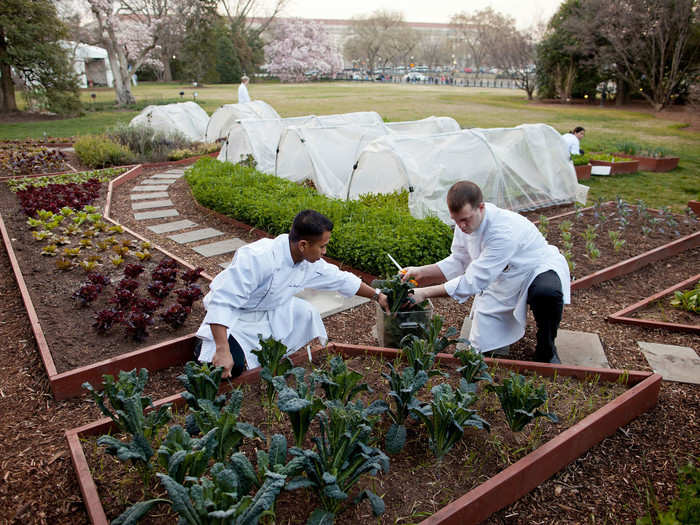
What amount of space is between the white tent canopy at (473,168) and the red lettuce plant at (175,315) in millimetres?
3909

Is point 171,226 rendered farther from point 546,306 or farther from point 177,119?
point 177,119

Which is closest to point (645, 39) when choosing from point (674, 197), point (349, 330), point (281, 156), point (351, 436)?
point (674, 197)

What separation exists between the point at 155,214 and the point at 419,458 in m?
6.67

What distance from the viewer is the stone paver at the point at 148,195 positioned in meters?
8.81

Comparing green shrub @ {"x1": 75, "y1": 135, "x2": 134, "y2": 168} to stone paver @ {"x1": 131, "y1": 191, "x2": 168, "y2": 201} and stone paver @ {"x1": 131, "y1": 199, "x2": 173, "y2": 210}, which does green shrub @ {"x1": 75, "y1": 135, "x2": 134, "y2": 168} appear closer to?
stone paver @ {"x1": 131, "y1": 191, "x2": 168, "y2": 201}

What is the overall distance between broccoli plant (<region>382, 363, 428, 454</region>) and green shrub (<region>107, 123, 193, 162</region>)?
11.4 m

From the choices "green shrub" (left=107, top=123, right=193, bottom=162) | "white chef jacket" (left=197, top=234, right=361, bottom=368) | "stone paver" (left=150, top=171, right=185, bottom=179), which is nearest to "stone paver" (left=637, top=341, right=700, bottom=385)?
"white chef jacket" (left=197, top=234, right=361, bottom=368)

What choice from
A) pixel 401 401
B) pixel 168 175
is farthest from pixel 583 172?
pixel 401 401

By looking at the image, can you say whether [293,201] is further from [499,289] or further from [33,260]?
[499,289]

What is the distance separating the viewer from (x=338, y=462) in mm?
1969

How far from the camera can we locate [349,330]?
4.16 metres

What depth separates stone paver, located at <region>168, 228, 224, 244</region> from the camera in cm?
648

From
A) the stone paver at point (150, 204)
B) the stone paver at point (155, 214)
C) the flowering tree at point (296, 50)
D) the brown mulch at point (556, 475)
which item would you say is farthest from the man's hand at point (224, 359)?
the flowering tree at point (296, 50)

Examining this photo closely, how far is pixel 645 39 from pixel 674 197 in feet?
66.0
